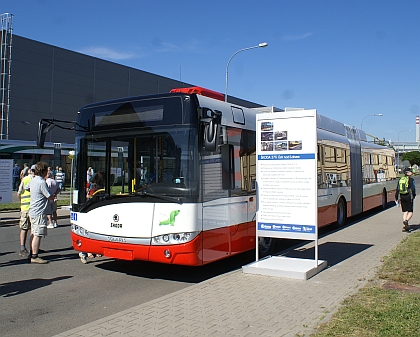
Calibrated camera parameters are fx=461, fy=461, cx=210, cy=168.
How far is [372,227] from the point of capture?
14.4 metres

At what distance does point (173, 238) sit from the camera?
6965mm

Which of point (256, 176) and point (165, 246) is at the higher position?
point (256, 176)

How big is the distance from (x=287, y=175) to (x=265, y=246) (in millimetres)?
2185

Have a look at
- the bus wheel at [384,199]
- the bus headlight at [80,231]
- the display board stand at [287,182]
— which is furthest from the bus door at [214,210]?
the bus wheel at [384,199]

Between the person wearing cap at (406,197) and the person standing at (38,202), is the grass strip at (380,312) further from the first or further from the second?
the person wearing cap at (406,197)

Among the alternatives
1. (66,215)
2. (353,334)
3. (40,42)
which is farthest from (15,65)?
(353,334)

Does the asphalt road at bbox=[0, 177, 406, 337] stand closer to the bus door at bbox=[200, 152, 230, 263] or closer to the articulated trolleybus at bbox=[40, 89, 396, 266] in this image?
the articulated trolleybus at bbox=[40, 89, 396, 266]

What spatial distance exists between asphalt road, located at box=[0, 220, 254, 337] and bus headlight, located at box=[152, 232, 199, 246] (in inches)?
29.5

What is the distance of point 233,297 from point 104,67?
156 ft

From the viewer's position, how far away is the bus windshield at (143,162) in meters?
7.09

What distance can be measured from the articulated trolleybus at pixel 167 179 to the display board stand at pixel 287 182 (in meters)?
0.46

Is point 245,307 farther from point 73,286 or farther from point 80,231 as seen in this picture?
point 80,231

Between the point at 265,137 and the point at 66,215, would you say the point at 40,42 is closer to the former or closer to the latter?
the point at 66,215

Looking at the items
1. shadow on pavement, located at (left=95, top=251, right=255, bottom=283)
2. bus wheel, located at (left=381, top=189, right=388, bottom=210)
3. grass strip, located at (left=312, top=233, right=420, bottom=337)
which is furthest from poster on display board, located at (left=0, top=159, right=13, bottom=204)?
bus wheel, located at (left=381, top=189, right=388, bottom=210)
